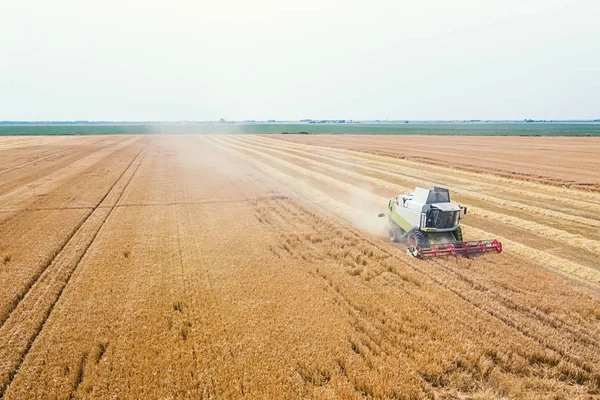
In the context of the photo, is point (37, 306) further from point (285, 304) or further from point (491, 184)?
point (491, 184)

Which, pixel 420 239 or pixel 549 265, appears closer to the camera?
pixel 549 265

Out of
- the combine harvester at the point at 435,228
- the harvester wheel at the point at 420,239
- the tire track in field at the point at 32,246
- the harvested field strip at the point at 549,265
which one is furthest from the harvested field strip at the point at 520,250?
the tire track in field at the point at 32,246

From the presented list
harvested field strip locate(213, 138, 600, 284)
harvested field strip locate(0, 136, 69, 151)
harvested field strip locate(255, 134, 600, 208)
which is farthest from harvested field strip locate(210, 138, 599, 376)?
harvested field strip locate(0, 136, 69, 151)

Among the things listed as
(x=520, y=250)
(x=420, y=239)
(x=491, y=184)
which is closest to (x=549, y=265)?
(x=520, y=250)

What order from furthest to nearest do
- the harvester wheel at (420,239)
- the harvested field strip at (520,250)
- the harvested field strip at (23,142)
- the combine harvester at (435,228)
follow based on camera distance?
1. the harvested field strip at (23,142)
2. the harvester wheel at (420,239)
3. the combine harvester at (435,228)
4. the harvested field strip at (520,250)

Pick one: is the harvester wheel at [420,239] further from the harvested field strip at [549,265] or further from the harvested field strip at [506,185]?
the harvested field strip at [506,185]

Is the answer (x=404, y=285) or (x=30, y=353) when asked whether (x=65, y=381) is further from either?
(x=404, y=285)
